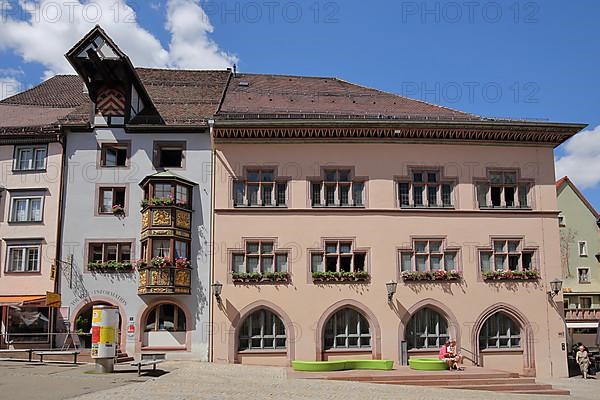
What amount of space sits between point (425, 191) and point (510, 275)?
16.0ft

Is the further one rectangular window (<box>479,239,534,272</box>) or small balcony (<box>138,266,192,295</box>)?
rectangular window (<box>479,239,534,272</box>)

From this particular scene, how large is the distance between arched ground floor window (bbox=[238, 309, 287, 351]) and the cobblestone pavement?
3185 mm

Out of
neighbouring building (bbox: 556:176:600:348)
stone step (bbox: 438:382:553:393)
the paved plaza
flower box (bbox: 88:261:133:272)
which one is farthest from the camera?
neighbouring building (bbox: 556:176:600:348)

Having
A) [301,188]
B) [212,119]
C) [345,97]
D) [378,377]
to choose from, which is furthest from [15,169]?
[378,377]

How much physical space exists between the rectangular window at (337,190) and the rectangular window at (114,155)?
26.3ft

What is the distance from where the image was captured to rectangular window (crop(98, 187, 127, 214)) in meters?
26.9

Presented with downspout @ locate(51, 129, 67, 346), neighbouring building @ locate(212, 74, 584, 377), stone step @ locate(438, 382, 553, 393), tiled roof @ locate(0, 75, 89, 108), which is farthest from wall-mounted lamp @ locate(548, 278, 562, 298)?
tiled roof @ locate(0, 75, 89, 108)

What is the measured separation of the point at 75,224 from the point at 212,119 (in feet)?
23.2

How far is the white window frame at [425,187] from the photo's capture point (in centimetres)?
2725

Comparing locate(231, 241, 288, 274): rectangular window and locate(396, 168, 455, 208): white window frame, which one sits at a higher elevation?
locate(396, 168, 455, 208): white window frame

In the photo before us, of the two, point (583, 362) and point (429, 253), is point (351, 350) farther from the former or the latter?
point (583, 362)

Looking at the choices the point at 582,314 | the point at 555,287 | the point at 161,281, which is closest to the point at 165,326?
the point at 161,281

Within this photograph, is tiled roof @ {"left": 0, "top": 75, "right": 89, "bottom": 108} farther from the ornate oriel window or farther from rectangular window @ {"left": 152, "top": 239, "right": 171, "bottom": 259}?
rectangular window @ {"left": 152, "top": 239, "right": 171, "bottom": 259}

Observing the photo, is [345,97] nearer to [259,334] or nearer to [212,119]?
A: [212,119]
